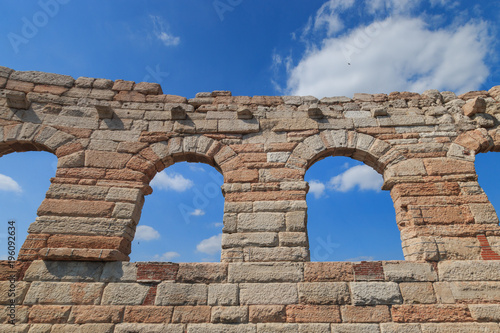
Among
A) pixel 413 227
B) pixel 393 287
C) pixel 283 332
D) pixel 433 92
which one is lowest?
pixel 283 332

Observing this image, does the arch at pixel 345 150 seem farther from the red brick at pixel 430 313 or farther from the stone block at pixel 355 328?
the stone block at pixel 355 328

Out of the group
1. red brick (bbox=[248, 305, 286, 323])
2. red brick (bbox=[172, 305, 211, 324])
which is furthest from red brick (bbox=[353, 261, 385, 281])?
red brick (bbox=[172, 305, 211, 324])

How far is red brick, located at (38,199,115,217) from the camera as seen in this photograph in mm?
4375

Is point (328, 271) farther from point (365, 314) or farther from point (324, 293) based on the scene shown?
point (365, 314)

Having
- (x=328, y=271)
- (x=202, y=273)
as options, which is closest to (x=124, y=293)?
(x=202, y=273)

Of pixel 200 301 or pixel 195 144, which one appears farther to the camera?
pixel 195 144

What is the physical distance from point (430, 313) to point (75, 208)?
5.22 m

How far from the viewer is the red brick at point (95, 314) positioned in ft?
11.9

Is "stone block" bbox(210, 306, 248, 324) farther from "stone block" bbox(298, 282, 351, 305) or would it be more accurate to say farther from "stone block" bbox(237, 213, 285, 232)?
"stone block" bbox(237, 213, 285, 232)

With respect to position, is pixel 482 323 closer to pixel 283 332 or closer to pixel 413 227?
pixel 413 227

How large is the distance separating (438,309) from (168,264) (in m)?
3.63

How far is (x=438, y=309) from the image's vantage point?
12.0 ft

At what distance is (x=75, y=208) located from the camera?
441 centimetres

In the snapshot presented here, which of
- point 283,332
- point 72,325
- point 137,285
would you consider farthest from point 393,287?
point 72,325
